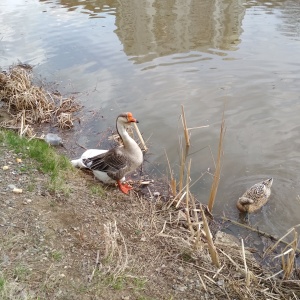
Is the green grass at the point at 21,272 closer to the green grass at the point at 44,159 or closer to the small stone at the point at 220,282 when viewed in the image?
the green grass at the point at 44,159

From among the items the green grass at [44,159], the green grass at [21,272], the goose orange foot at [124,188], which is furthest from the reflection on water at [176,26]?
the green grass at [21,272]

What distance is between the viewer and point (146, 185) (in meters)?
7.17

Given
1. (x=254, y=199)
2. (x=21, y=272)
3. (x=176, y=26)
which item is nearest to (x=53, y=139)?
(x=254, y=199)

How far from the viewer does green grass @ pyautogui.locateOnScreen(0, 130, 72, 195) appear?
591 cm

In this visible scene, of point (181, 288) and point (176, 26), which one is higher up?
point (181, 288)

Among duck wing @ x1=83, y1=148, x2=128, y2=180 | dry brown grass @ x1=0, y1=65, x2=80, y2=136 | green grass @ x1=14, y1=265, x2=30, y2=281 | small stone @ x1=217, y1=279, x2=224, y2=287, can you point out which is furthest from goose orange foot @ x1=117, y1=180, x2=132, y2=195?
dry brown grass @ x1=0, y1=65, x2=80, y2=136

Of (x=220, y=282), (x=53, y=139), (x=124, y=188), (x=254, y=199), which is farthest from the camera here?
(x=53, y=139)

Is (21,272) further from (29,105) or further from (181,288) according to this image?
(29,105)

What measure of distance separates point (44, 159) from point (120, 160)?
1.26m

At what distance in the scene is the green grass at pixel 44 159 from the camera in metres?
5.91

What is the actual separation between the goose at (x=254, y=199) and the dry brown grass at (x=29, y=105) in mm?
4959

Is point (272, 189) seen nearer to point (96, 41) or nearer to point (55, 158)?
point (55, 158)

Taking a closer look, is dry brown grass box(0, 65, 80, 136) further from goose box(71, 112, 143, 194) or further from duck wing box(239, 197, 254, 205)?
duck wing box(239, 197, 254, 205)

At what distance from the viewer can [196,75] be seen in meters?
12.3
